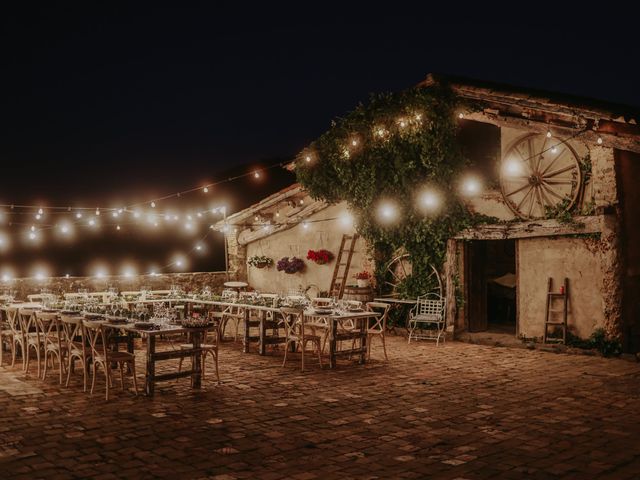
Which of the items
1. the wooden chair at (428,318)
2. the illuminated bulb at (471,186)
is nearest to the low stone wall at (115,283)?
the wooden chair at (428,318)

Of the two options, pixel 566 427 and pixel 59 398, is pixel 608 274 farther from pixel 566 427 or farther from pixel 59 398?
pixel 59 398

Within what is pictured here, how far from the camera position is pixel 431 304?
11.6m

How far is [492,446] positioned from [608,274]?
17.8 ft

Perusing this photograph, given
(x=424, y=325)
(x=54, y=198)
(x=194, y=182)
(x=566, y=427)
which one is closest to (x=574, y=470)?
(x=566, y=427)

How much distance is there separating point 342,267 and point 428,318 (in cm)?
301

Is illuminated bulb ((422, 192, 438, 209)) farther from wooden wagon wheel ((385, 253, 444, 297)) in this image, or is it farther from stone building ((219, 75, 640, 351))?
wooden wagon wheel ((385, 253, 444, 297))

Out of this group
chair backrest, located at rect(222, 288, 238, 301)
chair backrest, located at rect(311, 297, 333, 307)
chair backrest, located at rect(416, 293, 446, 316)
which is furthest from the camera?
chair backrest, located at rect(416, 293, 446, 316)

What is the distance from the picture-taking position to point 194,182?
64.5ft

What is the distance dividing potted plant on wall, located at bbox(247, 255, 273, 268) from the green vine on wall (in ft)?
7.70

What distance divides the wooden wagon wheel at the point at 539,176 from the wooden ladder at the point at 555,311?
1.30m

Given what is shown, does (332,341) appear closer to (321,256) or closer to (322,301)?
(322,301)

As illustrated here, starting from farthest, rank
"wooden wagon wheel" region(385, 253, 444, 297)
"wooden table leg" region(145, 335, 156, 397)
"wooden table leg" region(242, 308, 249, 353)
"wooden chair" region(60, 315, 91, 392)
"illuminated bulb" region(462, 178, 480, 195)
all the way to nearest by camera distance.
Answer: "wooden wagon wheel" region(385, 253, 444, 297) < "illuminated bulb" region(462, 178, 480, 195) < "wooden table leg" region(242, 308, 249, 353) < "wooden chair" region(60, 315, 91, 392) < "wooden table leg" region(145, 335, 156, 397)

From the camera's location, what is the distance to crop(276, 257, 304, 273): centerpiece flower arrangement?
1399 cm

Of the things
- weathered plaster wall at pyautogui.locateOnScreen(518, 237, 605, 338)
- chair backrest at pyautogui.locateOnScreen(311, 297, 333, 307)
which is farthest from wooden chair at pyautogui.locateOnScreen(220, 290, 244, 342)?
weathered plaster wall at pyautogui.locateOnScreen(518, 237, 605, 338)
